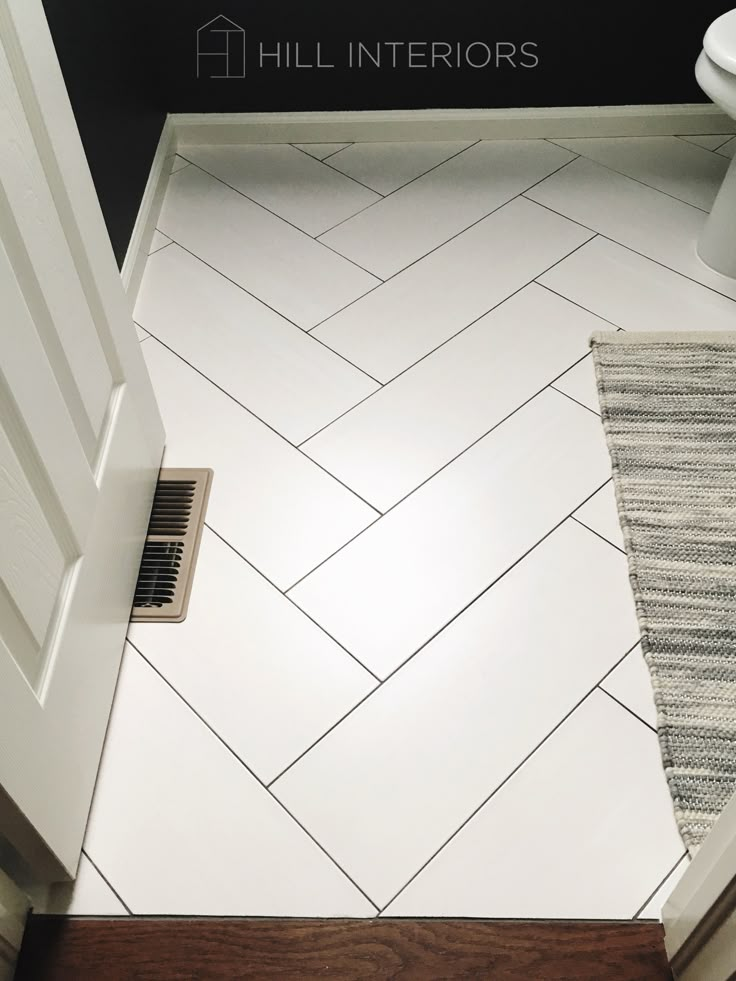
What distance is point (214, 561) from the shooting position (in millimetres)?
1433

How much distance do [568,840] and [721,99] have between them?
144 centimetres

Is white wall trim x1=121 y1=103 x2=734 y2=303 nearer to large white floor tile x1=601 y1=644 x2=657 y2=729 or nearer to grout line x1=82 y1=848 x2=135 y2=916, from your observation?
large white floor tile x1=601 y1=644 x2=657 y2=729

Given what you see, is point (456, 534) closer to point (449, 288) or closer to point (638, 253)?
point (449, 288)

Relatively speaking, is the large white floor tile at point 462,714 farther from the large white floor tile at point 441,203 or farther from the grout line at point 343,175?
the grout line at point 343,175

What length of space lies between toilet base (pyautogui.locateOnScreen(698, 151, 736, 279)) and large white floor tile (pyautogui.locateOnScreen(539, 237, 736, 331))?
8cm

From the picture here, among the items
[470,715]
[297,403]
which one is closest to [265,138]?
[297,403]

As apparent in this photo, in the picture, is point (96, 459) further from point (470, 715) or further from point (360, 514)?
point (470, 715)

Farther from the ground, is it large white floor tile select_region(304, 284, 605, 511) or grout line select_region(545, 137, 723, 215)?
grout line select_region(545, 137, 723, 215)

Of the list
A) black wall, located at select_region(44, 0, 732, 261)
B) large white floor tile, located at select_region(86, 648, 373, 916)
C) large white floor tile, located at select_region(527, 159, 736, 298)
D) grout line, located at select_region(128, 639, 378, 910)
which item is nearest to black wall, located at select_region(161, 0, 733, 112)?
black wall, located at select_region(44, 0, 732, 261)

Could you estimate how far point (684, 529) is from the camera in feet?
4.75

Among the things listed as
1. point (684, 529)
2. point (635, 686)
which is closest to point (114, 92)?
point (684, 529)

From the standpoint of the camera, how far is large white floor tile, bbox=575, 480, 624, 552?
1453 millimetres

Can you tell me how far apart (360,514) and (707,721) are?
0.65 m

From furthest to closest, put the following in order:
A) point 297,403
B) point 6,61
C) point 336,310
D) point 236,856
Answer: point 336,310, point 297,403, point 236,856, point 6,61
